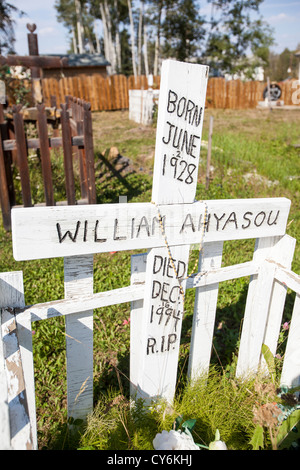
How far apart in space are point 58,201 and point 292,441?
4339 millimetres

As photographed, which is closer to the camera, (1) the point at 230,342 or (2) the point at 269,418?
(2) the point at 269,418

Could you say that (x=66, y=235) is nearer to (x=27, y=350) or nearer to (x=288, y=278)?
(x=27, y=350)

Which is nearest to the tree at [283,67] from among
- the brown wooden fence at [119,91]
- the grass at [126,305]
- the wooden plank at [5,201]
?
the brown wooden fence at [119,91]

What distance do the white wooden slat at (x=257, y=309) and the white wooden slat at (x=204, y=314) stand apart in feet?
0.89

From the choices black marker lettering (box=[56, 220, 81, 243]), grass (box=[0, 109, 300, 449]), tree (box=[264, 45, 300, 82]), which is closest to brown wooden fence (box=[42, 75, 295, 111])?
grass (box=[0, 109, 300, 449])

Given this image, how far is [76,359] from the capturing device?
1.74m

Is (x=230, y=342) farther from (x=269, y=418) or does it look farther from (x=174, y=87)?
(x=174, y=87)

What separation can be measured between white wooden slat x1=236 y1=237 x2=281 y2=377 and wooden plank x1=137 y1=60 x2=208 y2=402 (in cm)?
53

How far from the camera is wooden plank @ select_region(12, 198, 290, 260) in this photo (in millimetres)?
1361

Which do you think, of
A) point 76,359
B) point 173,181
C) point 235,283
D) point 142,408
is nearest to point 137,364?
point 142,408

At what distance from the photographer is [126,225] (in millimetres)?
1502

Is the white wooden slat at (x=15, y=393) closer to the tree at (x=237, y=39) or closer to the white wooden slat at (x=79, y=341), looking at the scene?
the white wooden slat at (x=79, y=341)

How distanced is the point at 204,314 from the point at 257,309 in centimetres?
36

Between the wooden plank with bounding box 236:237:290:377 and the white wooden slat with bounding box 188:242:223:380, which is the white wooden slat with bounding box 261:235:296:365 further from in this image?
the white wooden slat with bounding box 188:242:223:380
